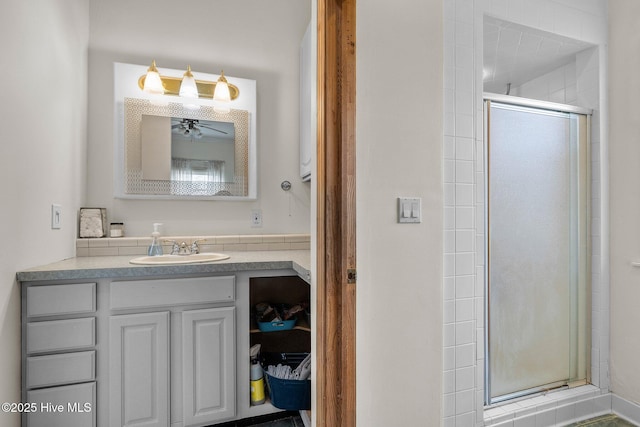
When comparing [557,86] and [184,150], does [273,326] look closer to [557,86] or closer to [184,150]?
[184,150]

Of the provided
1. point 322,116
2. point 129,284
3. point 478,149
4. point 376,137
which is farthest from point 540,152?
point 129,284

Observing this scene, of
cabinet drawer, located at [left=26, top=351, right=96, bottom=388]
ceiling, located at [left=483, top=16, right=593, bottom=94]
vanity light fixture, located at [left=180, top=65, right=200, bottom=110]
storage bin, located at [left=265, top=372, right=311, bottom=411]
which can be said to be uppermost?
ceiling, located at [left=483, top=16, right=593, bottom=94]

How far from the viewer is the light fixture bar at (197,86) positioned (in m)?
2.16

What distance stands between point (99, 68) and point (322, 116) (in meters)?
1.69

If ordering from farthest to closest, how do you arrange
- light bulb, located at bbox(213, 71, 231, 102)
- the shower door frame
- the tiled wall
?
light bulb, located at bbox(213, 71, 231, 102) → the tiled wall → the shower door frame

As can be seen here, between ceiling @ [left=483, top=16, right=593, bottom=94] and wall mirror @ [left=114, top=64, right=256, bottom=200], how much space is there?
4.91 feet

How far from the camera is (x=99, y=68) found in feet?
6.84

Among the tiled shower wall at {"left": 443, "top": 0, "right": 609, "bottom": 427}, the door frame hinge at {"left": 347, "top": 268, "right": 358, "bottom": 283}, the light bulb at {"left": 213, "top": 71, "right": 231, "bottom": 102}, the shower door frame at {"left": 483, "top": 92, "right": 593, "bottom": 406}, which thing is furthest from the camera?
the light bulb at {"left": 213, "top": 71, "right": 231, "bottom": 102}

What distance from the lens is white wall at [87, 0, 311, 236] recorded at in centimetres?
210

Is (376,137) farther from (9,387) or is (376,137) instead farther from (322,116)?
(9,387)

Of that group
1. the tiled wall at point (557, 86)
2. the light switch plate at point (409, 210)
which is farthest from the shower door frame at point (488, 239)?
the light switch plate at point (409, 210)

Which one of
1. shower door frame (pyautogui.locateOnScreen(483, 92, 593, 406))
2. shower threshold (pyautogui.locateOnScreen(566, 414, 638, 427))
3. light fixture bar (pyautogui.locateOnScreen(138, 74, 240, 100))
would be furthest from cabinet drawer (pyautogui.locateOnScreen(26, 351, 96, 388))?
shower threshold (pyautogui.locateOnScreen(566, 414, 638, 427))

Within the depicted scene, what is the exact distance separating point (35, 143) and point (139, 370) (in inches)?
43.9

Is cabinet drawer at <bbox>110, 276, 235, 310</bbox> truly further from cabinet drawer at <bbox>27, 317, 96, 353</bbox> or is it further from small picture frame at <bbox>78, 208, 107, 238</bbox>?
small picture frame at <bbox>78, 208, 107, 238</bbox>
